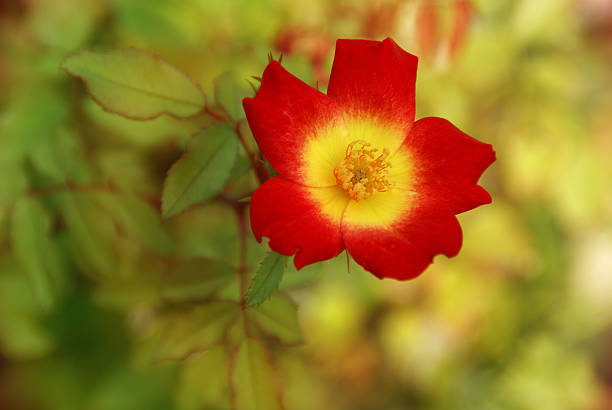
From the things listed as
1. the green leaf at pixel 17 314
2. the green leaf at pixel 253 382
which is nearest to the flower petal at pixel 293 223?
the green leaf at pixel 253 382

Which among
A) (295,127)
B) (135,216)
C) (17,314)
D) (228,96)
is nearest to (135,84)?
(228,96)

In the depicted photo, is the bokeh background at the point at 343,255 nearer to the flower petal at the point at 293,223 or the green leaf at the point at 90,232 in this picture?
the green leaf at the point at 90,232

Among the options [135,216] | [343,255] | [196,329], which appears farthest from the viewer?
[343,255]

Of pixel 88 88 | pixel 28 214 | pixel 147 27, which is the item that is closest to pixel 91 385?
pixel 28 214

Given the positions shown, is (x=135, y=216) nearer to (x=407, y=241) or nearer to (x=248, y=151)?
(x=248, y=151)

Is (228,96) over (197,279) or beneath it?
over

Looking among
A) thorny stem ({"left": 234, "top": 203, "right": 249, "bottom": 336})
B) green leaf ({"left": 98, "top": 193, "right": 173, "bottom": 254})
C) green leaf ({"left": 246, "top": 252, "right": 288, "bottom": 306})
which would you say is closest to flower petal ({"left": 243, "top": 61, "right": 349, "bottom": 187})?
green leaf ({"left": 246, "top": 252, "right": 288, "bottom": 306})
